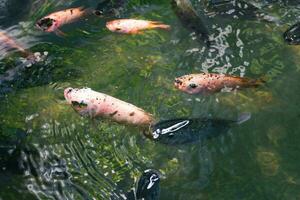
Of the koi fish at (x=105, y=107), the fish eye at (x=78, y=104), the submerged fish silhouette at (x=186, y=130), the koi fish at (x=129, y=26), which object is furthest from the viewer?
the koi fish at (x=129, y=26)

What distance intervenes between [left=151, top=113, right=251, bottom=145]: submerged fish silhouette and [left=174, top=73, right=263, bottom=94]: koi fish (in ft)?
1.70

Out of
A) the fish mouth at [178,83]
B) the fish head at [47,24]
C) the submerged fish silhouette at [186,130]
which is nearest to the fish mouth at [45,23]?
the fish head at [47,24]

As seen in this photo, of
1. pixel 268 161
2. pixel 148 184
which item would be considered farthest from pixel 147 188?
pixel 268 161

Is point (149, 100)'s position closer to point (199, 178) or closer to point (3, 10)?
point (199, 178)

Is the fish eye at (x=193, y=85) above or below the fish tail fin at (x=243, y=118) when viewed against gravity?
above

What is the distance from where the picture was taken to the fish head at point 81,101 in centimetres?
536

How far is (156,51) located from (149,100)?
93cm

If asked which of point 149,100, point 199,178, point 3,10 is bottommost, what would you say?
point 199,178

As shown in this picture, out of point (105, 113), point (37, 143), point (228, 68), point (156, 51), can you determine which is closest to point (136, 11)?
point (156, 51)

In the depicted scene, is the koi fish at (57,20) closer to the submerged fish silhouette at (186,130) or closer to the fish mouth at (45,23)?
the fish mouth at (45,23)

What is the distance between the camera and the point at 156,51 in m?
6.25

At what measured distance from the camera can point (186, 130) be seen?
16.4 ft

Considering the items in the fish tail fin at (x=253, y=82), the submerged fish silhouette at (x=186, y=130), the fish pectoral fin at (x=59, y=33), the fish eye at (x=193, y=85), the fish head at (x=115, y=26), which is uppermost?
the fish head at (x=115, y=26)

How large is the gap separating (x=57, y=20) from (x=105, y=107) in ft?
6.22
